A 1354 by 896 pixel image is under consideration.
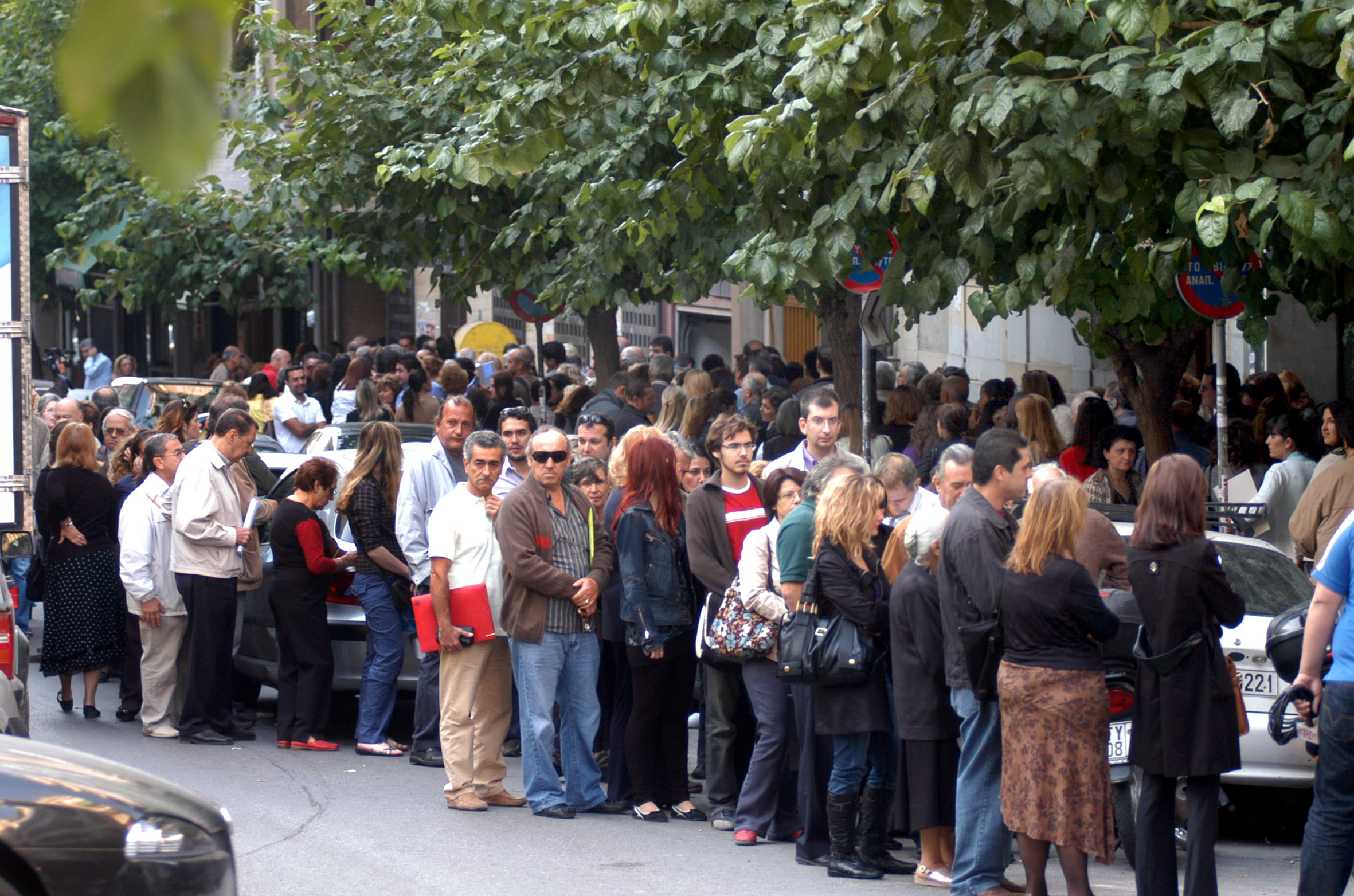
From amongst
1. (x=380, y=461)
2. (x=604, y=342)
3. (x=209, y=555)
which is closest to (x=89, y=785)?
(x=380, y=461)

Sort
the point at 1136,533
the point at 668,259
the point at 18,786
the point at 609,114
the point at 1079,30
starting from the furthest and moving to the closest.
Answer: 1. the point at 668,259
2. the point at 609,114
3. the point at 1079,30
4. the point at 1136,533
5. the point at 18,786

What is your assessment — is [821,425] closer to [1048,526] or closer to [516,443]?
[516,443]

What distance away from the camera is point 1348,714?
511 centimetres

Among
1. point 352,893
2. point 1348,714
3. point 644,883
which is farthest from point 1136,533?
point 352,893

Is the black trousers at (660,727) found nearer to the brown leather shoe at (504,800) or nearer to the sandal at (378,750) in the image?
the brown leather shoe at (504,800)

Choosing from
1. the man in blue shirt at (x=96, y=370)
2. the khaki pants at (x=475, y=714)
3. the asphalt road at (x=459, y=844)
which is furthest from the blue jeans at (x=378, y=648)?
the man in blue shirt at (x=96, y=370)

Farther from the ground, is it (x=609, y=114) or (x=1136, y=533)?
(x=609, y=114)

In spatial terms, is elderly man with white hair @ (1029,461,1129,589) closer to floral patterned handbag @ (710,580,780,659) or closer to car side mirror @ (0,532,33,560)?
floral patterned handbag @ (710,580,780,659)

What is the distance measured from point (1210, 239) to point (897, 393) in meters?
5.24

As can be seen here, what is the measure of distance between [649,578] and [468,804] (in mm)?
1373

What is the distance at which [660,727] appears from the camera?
7.44 m

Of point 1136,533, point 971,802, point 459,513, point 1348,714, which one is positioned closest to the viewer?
point 1348,714

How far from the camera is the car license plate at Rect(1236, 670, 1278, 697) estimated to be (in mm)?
6672

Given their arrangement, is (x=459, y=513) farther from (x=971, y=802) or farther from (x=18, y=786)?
(x=18, y=786)
